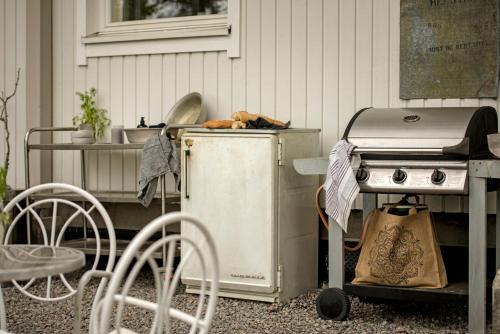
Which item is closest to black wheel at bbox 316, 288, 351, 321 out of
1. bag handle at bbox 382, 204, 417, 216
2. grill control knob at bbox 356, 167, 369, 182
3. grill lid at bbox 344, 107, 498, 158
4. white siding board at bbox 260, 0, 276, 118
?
bag handle at bbox 382, 204, 417, 216

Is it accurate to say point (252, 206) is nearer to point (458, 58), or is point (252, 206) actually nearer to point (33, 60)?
point (458, 58)

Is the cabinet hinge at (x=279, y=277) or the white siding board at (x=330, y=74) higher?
the white siding board at (x=330, y=74)

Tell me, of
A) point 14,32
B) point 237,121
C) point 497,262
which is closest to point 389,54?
point 237,121

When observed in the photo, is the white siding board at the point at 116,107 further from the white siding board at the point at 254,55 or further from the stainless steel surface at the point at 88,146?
the white siding board at the point at 254,55

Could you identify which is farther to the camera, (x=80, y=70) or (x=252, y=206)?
(x=80, y=70)

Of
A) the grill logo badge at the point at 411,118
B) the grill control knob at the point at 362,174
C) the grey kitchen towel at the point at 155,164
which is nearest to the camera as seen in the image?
the grill control knob at the point at 362,174

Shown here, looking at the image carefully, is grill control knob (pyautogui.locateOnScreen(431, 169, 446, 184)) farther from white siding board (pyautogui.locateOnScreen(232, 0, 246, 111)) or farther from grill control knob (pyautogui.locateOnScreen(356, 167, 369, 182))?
white siding board (pyautogui.locateOnScreen(232, 0, 246, 111))

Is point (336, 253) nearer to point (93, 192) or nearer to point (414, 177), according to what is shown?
point (414, 177)

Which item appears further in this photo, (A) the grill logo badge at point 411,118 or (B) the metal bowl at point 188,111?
(B) the metal bowl at point 188,111

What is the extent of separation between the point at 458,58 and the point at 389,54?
0.42 metres

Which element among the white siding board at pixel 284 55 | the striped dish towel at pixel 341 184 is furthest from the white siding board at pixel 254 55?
the striped dish towel at pixel 341 184

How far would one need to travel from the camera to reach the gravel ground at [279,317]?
400 cm

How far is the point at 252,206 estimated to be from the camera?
4.47 meters

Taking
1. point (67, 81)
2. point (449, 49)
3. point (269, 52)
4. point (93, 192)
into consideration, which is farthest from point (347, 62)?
point (67, 81)
